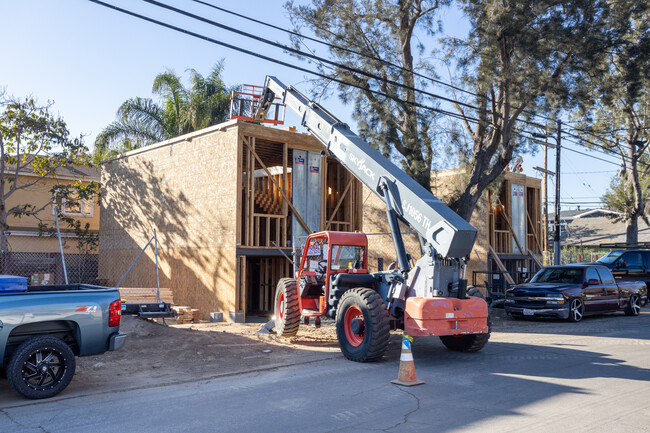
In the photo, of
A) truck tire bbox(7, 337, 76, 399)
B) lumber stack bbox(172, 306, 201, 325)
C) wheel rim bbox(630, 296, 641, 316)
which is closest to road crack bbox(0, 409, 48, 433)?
truck tire bbox(7, 337, 76, 399)

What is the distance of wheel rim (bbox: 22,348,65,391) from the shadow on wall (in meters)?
9.22

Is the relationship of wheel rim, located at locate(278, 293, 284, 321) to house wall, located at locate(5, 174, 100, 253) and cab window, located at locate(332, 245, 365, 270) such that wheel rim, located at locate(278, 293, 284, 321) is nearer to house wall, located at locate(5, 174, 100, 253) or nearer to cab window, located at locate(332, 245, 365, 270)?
cab window, located at locate(332, 245, 365, 270)

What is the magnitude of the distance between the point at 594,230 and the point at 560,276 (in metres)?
36.6

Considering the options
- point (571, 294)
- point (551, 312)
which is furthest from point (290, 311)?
point (571, 294)

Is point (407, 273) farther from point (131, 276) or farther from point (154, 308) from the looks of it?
point (131, 276)

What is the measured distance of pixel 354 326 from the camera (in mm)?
Result: 9914

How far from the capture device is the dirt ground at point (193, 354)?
8945 mm

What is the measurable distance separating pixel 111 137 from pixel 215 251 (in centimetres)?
1467

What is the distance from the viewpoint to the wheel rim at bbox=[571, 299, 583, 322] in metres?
16.4

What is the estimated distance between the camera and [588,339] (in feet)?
42.7

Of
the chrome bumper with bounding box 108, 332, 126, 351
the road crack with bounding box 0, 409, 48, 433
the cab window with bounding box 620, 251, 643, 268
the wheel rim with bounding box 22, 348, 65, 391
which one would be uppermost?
the cab window with bounding box 620, 251, 643, 268

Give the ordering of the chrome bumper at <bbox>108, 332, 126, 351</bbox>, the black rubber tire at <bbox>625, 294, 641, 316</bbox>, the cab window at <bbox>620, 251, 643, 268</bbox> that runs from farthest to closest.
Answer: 1. the cab window at <bbox>620, 251, 643, 268</bbox>
2. the black rubber tire at <bbox>625, 294, 641, 316</bbox>
3. the chrome bumper at <bbox>108, 332, 126, 351</bbox>

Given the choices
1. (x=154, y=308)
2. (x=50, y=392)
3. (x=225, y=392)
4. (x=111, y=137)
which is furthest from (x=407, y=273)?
(x=111, y=137)

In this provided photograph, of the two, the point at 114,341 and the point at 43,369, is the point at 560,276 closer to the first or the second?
the point at 114,341
